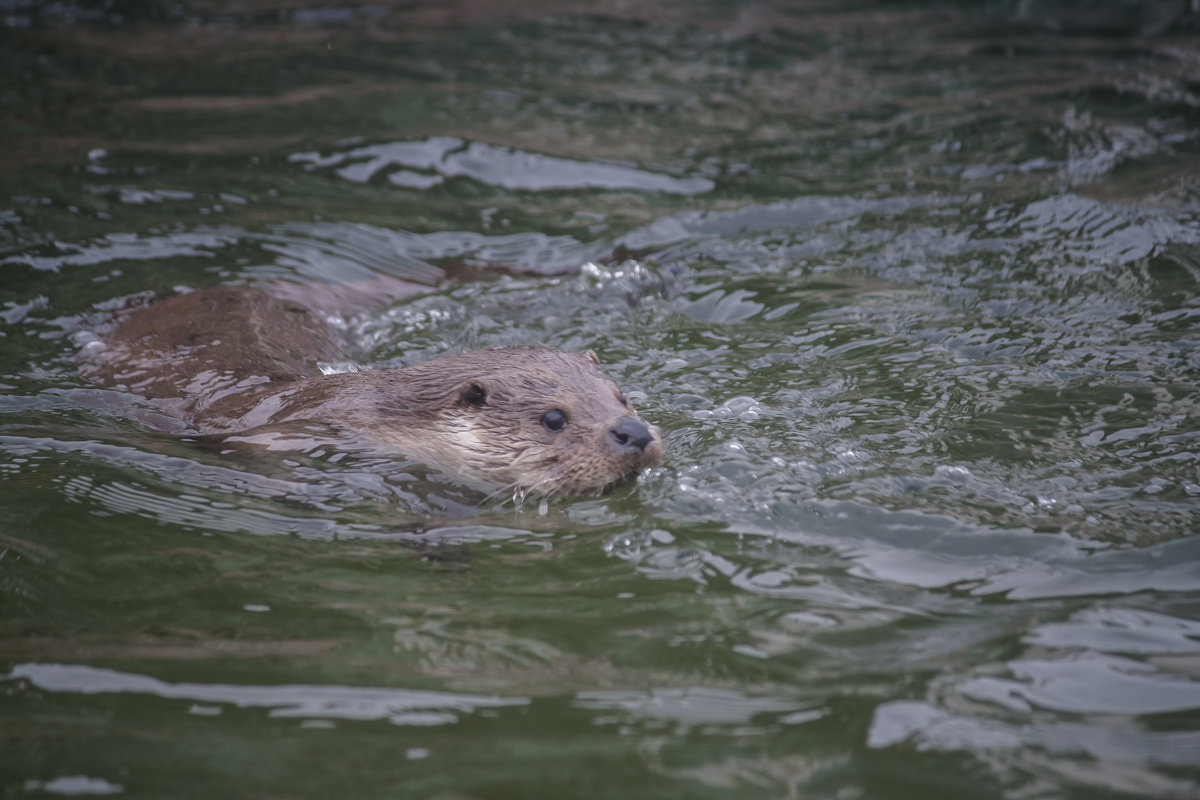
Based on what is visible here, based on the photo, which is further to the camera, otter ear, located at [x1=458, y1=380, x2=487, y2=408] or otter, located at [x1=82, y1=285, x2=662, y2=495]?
otter ear, located at [x1=458, y1=380, x2=487, y2=408]

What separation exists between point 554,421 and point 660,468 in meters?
0.39

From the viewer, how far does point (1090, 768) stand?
6.78ft

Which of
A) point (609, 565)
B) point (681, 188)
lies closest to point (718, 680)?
point (609, 565)

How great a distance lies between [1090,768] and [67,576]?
2.50m

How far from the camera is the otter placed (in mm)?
3518

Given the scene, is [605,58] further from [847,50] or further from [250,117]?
[250,117]

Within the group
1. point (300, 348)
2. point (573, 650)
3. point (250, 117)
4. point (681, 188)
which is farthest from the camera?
point (250, 117)

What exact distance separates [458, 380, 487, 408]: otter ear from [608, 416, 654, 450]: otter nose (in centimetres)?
51

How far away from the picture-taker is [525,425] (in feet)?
12.0

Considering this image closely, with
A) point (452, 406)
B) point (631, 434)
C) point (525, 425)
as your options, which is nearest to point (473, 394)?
point (452, 406)

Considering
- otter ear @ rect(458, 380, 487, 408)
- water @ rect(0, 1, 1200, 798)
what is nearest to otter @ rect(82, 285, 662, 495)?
otter ear @ rect(458, 380, 487, 408)

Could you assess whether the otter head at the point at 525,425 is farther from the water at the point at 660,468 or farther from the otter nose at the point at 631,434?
the water at the point at 660,468

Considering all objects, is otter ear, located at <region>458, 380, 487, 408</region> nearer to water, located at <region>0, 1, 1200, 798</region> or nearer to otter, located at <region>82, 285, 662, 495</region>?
otter, located at <region>82, 285, 662, 495</region>

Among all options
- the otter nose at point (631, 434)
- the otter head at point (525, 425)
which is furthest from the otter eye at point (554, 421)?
the otter nose at point (631, 434)
